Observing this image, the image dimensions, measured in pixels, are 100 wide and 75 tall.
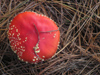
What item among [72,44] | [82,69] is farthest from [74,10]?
[82,69]

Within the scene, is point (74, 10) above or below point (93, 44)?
above

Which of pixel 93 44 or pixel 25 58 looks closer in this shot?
pixel 25 58

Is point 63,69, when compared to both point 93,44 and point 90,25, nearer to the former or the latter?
point 93,44

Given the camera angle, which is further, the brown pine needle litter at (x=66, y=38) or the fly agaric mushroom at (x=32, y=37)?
the brown pine needle litter at (x=66, y=38)

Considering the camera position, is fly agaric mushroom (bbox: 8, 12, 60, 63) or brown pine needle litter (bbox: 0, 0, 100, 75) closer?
fly agaric mushroom (bbox: 8, 12, 60, 63)

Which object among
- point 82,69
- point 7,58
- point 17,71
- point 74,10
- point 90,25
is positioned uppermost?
point 74,10
